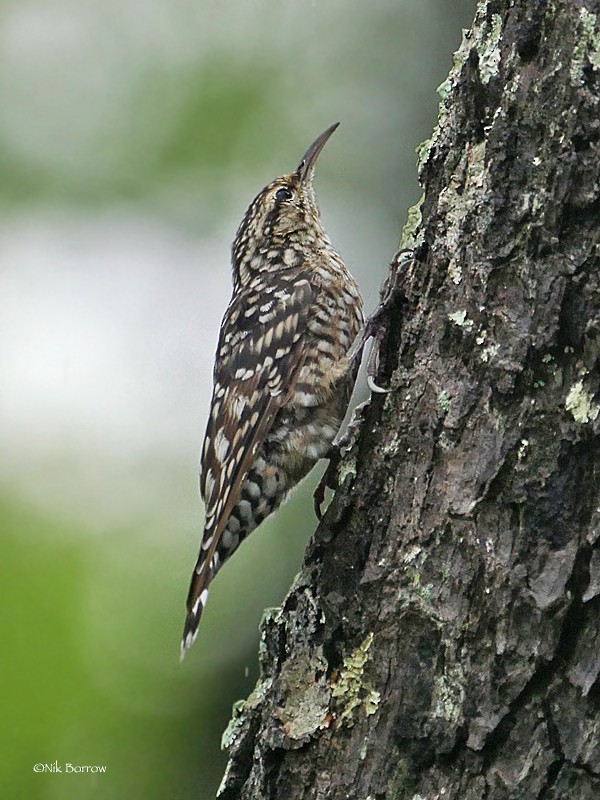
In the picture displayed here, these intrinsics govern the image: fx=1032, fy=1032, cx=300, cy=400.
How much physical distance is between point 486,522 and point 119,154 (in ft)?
12.7

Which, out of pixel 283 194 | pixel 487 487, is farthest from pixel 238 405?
pixel 487 487

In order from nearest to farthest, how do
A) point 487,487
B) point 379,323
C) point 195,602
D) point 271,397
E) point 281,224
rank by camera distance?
point 487,487
point 379,323
point 195,602
point 271,397
point 281,224

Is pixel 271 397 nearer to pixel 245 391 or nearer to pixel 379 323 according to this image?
pixel 245 391

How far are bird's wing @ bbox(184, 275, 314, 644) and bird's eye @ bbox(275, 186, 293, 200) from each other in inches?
21.4

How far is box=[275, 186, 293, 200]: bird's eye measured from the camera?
15.5ft

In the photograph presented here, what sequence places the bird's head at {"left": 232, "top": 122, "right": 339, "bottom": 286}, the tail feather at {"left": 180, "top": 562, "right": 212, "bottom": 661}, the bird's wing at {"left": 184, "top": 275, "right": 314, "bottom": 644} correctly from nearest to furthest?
the tail feather at {"left": 180, "top": 562, "right": 212, "bottom": 661} < the bird's wing at {"left": 184, "top": 275, "right": 314, "bottom": 644} < the bird's head at {"left": 232, "top": 122, "right": 339, "bottom": 286}

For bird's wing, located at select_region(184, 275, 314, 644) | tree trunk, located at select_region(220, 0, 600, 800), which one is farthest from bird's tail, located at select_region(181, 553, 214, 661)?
tree trunk, located at select_region(220, 0, 600, 800)

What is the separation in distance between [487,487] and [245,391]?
72.8 inches

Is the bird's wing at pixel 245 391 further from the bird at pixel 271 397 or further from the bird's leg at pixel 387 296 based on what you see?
the bird's leg at pixel 387 296

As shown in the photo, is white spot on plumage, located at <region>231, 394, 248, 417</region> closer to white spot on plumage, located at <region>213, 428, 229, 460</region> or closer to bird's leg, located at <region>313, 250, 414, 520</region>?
white spot on plumage, located at <region>213, 428, 229, 460</region>

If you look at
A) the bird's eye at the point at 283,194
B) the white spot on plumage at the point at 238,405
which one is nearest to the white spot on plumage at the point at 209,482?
the white spot on plumage at the point at 238,405

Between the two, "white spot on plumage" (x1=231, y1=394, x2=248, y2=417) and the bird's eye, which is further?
the bird's eye

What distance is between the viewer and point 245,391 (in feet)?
13.3

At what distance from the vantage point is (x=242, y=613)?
4758 mm
